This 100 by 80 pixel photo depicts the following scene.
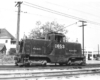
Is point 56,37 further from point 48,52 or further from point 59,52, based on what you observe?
point 48,52

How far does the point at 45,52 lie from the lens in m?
16.9

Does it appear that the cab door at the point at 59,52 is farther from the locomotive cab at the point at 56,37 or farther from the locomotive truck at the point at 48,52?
the locomotive cab at the point at 56,37

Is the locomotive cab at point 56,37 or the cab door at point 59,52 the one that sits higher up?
the locomotive cab at point 56,37

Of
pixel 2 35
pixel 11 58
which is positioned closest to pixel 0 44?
pixel 2 35

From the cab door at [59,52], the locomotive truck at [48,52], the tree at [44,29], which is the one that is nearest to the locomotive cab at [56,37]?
the locomotive truck at [48,52]

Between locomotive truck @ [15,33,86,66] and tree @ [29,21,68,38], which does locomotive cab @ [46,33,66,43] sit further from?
tree @ [29,21,68,38]

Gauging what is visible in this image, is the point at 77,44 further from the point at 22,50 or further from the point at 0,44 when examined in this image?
the point at 0,44

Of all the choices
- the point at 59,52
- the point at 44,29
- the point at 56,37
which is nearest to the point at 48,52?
the point at 59,52

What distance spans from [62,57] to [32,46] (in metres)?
3.67

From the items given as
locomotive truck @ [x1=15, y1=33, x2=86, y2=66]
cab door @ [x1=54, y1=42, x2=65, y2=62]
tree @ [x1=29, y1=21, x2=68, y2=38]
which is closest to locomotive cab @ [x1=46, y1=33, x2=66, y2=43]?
locomotive truck @ [x1=15, y1=33, x2=86, y2=66]

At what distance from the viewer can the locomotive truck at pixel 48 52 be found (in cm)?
1592

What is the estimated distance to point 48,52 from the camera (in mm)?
17047

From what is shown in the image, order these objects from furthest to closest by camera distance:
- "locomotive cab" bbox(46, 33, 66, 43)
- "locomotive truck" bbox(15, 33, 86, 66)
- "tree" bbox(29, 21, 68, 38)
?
"tree" bbox(29, 21, 68, 38), "locomotive cab" bbox(46, 33, 66, 43), "locomotive truck" bbox(15, 33, 86, 66)

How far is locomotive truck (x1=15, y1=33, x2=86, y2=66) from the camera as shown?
15916 mm
